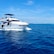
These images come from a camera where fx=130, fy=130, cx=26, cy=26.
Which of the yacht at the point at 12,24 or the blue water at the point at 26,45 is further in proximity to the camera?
the yacht at the point at 12,24

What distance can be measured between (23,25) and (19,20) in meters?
3.98

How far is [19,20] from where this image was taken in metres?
50.2

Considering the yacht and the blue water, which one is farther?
the yacht

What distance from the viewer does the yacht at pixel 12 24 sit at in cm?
4756

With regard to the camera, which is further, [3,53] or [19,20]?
[19,20]

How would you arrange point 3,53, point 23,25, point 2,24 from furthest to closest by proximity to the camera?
1. point 2,24
2. point 23,25
3. point 3,53

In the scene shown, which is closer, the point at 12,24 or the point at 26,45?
the point at 26,45

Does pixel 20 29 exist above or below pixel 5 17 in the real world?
below

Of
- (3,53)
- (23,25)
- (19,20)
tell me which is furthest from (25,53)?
(19,20)

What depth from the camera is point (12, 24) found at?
161ft

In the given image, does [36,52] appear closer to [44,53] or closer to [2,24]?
[44,53]

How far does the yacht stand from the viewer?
47.6m

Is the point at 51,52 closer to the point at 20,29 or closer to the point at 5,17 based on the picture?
the point at 20,29

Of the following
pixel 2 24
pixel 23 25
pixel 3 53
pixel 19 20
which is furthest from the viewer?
pixel 2 24
